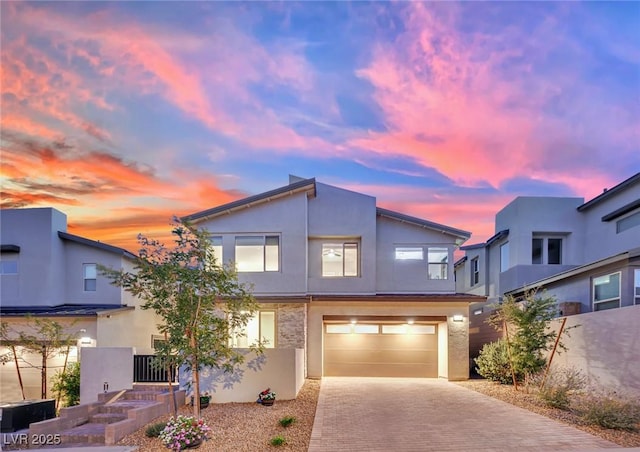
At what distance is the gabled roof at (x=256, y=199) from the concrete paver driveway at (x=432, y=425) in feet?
26.3

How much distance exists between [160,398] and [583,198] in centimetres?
2225

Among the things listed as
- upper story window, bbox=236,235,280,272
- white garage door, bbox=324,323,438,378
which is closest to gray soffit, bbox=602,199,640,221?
white garage door, bbox=324,323,438,378

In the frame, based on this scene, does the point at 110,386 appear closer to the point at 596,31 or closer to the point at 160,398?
the point at 160,398

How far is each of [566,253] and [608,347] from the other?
481 inches

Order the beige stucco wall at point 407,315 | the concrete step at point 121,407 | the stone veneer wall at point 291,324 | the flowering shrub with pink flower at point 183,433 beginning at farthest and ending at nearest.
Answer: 1. the beige stucco wall at point 407,315
2. the stone veneer wall at point 291,324
3. the concrete step at point 121,407
4. the flowering shrub with pink flower at point 183,433

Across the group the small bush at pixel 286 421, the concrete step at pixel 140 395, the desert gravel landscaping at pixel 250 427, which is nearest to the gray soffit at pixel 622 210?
the desert gravel landscaping at pixel 250 427

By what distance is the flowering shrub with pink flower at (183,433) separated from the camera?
26.5ft

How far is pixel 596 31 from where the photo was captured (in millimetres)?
14547

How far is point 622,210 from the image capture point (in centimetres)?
1880

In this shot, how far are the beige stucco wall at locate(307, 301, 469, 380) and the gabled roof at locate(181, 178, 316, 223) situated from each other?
4662 mm

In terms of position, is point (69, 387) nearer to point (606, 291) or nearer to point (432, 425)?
point (432, 425)

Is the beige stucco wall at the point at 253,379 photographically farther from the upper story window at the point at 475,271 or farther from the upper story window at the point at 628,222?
the upper story window at the point at 475,271

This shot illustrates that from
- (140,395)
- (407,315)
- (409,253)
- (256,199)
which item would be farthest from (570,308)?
(140,395)

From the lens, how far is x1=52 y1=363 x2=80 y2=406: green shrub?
44.5 ft
